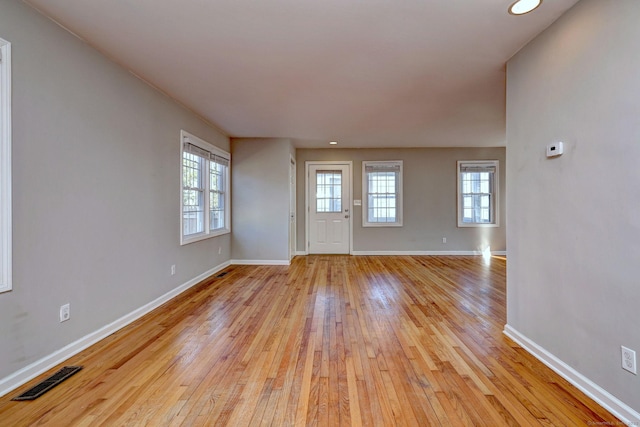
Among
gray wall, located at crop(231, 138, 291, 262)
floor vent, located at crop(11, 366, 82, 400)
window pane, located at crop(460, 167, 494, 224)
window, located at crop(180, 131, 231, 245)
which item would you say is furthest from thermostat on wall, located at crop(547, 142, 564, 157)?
window pane, located at crop(460, 167, 494, 224)

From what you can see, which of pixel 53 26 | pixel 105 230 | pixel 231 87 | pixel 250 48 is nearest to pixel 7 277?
pixel 105 230

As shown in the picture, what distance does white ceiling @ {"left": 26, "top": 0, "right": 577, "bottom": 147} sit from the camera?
2037mm

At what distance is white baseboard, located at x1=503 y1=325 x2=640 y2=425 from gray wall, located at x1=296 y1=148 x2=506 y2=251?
4.51m

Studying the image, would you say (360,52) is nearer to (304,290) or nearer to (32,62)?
(32,62)

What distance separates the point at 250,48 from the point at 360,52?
2.87 ft

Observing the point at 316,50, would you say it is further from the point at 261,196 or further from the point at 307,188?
the point at 307,188

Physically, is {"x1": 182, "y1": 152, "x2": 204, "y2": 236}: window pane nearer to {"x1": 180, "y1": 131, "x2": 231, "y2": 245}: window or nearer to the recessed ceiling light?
{"x1": 180, "y1": 131, "x2": 231, "y2": 245}: window

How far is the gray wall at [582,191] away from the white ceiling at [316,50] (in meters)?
0.34

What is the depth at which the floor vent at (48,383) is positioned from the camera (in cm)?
183

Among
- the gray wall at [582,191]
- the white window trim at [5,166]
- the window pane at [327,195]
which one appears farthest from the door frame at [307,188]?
the white window trim at [5,166]

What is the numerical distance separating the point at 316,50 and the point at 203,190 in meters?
2.99

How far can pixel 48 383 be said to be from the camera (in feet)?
6.42

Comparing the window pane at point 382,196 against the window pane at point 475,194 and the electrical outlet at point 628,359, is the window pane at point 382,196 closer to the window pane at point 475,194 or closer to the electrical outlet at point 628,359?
the window pane at point 475,194

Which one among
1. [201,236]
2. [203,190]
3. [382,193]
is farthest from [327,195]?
[201,236]
